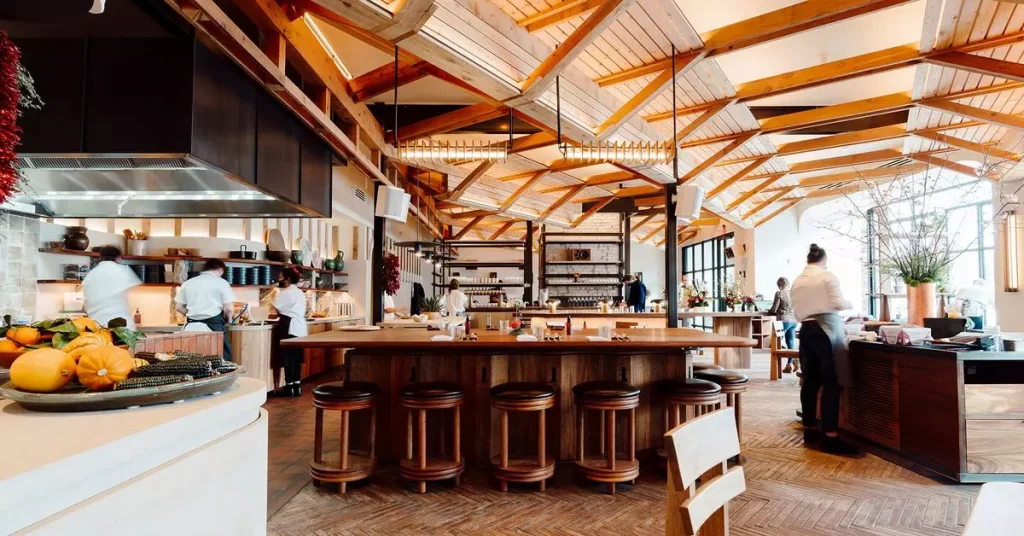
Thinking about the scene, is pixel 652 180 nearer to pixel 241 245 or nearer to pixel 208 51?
pixel 241 245

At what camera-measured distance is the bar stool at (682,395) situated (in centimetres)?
389

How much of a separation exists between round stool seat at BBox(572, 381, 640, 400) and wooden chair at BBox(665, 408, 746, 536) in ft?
6.95

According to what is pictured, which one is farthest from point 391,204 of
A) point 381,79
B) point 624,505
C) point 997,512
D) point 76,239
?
point 997,512

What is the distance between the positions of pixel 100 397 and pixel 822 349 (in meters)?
5.19

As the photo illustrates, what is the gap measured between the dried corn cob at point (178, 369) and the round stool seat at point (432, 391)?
2.40m

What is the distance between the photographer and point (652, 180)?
8.91 metres

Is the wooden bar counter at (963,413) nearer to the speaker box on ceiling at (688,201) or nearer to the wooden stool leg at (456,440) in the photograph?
the speaker box on ceiling at (688,201)

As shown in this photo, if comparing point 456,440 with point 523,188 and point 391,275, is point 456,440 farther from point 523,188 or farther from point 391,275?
point 523,188

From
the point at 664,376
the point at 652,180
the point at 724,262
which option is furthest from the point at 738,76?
the point at 724,262

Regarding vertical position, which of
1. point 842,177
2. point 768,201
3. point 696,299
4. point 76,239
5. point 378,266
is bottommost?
point 696,299

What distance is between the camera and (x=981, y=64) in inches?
214

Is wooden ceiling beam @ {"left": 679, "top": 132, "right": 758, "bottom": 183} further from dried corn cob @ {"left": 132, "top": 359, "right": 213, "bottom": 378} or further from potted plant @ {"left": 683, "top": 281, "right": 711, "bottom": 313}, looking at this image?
dried corn cob @ {"left": 132, "top": 359, "right": 213, "bottom": 378}

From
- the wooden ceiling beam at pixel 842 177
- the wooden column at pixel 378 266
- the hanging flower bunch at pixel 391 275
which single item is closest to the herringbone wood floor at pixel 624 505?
the wooden column at pixel 378 266

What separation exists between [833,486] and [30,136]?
577 cm
